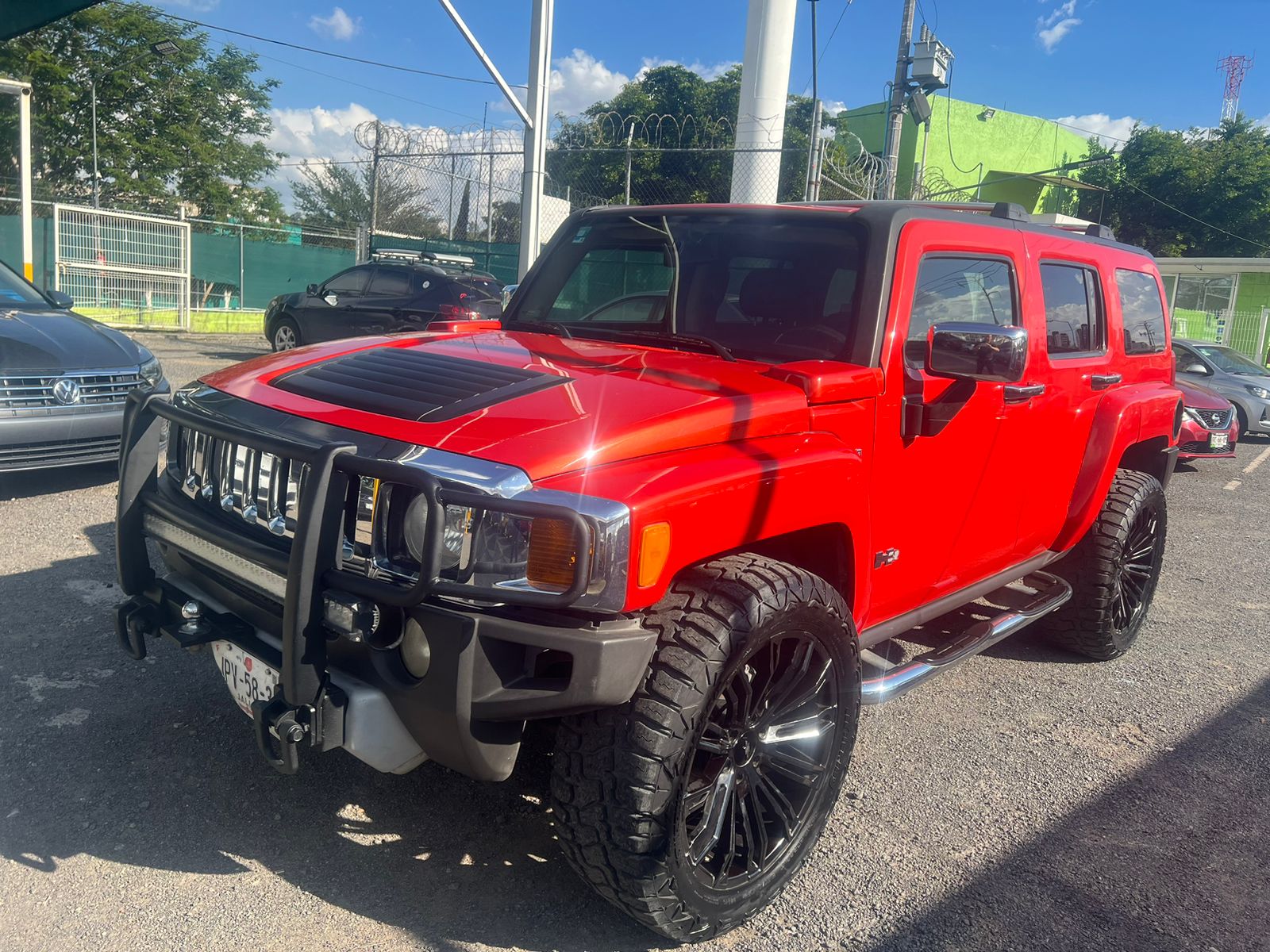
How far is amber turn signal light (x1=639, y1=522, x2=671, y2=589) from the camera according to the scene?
218 centimetres

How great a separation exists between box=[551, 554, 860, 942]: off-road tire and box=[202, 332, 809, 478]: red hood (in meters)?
0.38

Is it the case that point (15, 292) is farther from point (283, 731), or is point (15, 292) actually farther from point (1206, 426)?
point (1206, 426)

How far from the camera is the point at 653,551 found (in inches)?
86.8

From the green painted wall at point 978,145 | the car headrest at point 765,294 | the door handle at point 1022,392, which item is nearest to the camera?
the car headrest at point 765,294

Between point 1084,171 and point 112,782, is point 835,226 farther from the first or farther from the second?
point 1084,171

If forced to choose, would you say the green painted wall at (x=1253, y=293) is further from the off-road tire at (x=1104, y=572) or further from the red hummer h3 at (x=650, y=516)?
the red hummer h3 at (x=650, y=516)

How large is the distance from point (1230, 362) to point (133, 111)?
1321 inches

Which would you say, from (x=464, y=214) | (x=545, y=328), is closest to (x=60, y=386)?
(x=545, y=328)

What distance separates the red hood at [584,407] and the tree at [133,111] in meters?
32.0

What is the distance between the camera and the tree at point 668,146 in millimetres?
14867

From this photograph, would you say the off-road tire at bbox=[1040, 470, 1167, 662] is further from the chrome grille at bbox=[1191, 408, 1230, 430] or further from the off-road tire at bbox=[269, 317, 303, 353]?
the off-road tire at bbox=[269, 317, 303, 353]

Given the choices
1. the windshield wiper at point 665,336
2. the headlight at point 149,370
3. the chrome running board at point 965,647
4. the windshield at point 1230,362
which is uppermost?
the windshield wiper at point 665,336

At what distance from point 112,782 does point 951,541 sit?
2888 mm

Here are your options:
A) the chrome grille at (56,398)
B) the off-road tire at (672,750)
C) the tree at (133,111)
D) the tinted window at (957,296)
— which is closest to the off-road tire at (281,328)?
the chrome grille at (56,398)
